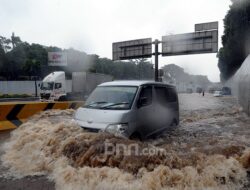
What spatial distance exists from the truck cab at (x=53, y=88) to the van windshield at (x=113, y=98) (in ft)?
60.8

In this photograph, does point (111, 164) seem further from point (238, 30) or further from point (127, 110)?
point (238, 30)

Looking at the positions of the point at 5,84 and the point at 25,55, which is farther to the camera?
the point at 25,55

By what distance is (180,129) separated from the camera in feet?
30.9

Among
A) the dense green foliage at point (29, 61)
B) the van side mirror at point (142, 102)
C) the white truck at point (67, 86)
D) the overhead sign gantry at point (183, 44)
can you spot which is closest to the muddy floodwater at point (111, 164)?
the van side mirror at point (142, 102)

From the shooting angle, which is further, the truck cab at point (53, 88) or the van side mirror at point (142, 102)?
the truck cab at point (53, 88)

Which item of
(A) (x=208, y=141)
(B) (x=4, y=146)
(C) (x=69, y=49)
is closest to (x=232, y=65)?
(C) (x=69, y=49)

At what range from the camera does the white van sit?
591 cm

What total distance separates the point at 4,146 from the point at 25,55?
45.9 meters

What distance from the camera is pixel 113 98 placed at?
21.9 feet

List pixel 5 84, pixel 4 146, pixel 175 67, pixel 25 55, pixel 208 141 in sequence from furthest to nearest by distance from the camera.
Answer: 1. pixel 175 67
2. pixel 25 55
3. pixel 5 84
4. pixel 208 141
5. pixel 4 146

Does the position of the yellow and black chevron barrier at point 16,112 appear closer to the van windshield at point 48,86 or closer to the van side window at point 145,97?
the van side window at point 145,97

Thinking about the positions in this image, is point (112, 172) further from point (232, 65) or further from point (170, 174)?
point (232, 65)

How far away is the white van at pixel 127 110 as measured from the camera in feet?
19.4

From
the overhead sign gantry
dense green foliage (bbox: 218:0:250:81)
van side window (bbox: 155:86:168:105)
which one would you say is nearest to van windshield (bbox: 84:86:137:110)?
van side window (bbox: 155:86:168:105)
